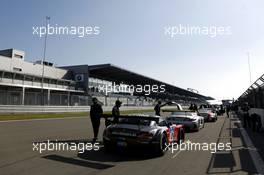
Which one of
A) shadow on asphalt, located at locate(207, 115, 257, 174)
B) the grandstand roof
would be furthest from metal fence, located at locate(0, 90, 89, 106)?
shadow on asphalt, located at locate(207, 115, 257, 174)

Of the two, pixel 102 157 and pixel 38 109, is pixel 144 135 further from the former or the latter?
pixel 38 109

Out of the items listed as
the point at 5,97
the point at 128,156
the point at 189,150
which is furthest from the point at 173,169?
the point at 5,97

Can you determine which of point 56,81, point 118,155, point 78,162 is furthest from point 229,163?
point 56,81

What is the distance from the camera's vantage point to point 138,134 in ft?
26.7

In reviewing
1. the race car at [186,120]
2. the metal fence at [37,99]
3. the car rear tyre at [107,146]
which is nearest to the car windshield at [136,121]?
the car rear tyre at [107,146]

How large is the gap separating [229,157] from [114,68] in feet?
173

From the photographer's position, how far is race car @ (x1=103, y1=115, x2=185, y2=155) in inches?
320

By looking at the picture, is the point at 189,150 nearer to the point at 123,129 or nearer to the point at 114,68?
the point at 123,129

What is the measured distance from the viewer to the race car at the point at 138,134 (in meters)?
8.14

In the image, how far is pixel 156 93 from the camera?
9856 centimetres

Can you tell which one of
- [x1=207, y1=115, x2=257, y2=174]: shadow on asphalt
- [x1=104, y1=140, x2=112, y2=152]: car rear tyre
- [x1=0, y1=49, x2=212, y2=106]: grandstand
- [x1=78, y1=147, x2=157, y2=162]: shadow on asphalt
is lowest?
[x1=207, y1=115, x2=257, y2=174]: shadow on asphalt

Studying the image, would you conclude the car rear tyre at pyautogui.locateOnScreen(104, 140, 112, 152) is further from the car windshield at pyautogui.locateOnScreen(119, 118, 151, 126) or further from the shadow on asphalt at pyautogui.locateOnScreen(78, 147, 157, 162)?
the car windshield at pyautogui.locateOnScreen(119, 118, 151, 126)

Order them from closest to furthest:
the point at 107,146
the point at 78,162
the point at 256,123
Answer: the point at 78,162, the point at 107,146, the point at 256,123

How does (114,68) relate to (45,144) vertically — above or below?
above
